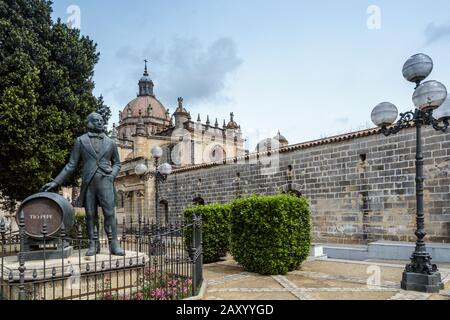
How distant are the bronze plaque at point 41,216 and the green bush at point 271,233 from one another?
4118 millimetres

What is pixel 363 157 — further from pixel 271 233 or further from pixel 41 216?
pixel 41 216

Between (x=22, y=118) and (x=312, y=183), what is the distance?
10.5 metres

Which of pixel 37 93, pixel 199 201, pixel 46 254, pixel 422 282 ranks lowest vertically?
pixel 422 282

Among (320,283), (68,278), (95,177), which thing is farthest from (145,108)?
(68,278)

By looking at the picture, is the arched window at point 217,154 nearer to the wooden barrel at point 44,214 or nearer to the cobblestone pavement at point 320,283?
the cobblestone pavement at point 320,283

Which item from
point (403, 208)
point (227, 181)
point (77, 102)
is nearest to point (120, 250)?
point (77, 102)

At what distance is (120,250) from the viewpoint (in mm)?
6285

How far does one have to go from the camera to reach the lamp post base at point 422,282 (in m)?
5.78

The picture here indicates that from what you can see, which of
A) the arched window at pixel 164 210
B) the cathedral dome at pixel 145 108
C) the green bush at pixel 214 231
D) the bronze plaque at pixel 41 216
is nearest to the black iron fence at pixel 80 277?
the bronze plaque at pixel 41 216

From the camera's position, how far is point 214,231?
9875 millimetres

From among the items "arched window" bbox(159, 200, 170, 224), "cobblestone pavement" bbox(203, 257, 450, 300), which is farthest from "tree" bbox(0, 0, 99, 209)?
"arched window" bbox(159, 200, 170, 224)

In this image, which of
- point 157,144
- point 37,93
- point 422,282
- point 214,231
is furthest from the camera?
point 157,144

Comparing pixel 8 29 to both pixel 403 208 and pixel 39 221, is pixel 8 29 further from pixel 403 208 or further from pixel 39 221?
pixel 403 208

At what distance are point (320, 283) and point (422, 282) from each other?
1779 mm
